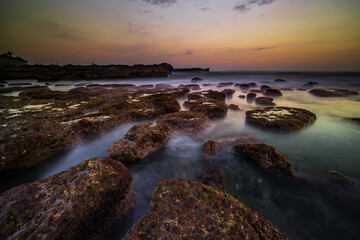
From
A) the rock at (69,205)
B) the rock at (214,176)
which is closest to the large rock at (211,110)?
the rock at (214,176)

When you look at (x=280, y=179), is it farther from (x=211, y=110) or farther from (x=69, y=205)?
(x=211, y=110)

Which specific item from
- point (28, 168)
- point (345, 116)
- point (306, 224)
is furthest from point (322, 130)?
point (28, 168)

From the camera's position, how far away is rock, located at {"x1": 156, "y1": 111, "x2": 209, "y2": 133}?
5805 mm

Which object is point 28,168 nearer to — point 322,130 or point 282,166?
point 282,166

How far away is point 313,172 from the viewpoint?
12.4ft

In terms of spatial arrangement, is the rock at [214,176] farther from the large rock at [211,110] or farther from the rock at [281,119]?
the large rock at [211,110]

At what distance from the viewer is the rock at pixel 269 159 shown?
359 centimetres

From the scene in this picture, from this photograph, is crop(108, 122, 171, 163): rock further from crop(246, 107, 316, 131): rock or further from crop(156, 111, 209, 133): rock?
crop(246, 107, 316, 131): rock

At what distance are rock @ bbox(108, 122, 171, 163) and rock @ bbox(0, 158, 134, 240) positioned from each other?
1.12 metres

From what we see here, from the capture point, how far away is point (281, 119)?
6.24 meters

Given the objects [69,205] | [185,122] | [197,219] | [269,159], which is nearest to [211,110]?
[185,122]

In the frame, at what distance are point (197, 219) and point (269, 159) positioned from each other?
9.70 ft

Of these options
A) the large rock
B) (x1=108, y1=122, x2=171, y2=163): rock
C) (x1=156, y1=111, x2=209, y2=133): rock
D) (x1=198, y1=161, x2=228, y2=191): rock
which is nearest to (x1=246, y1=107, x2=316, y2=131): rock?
the large rock

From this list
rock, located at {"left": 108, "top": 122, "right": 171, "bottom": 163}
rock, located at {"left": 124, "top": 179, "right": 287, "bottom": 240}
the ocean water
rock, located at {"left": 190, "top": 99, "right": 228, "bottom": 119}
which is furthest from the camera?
rock, located at {"left": 190, "top": 99, "right": 228, "bottom": 119}
